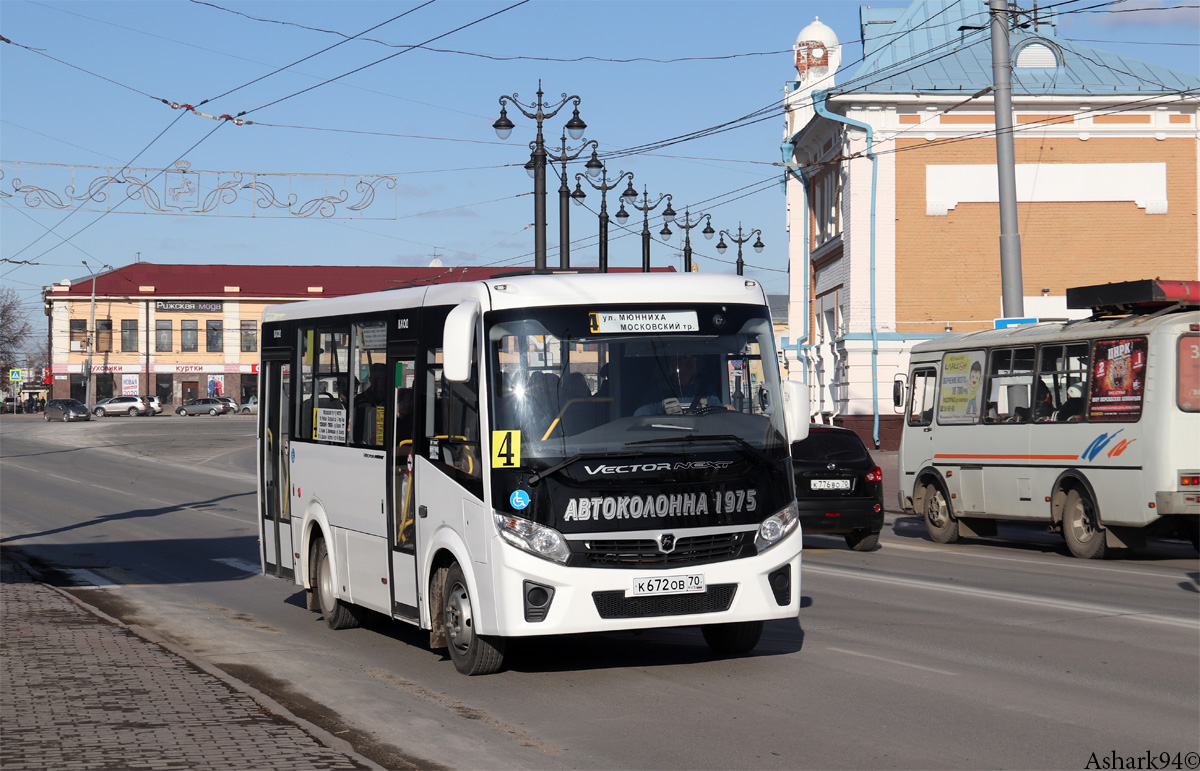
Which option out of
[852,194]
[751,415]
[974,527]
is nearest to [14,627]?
[751,415]

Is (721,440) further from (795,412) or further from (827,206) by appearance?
(827,206)

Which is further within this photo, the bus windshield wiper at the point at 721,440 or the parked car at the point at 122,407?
the parked car at the point at 122,407

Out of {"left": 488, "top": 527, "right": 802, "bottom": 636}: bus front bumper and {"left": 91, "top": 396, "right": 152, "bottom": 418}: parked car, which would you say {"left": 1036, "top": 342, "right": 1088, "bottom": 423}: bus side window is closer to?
{"left": 488, "top": 527, "right": 802, "bottom": 636}: bus front bumper

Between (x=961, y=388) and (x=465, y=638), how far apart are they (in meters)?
12.2

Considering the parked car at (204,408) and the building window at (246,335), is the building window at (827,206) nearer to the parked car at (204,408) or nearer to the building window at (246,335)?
the parked car at (204,408)

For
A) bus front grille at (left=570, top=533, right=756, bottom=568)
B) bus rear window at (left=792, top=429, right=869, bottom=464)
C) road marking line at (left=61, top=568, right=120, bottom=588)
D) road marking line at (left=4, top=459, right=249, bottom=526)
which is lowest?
road marking line at (left=4, top=459, right=249, bottom=526)

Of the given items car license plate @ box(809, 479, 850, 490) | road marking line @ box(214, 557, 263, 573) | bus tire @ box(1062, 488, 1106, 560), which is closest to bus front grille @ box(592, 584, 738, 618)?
road marking line @ box(214, 557, 263, 573)

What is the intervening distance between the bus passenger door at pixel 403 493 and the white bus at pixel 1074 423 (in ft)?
31.4

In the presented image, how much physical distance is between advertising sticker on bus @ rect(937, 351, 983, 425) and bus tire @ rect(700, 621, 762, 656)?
10414 mm

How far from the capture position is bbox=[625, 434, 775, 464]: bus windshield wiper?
866 cm

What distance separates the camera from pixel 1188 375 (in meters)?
15.7

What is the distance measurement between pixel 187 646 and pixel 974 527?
1269 centimetres

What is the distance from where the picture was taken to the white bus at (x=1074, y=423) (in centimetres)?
1573

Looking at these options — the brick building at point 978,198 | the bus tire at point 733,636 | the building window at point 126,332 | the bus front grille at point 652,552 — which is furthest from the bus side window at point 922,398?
the building window at point 126,332
